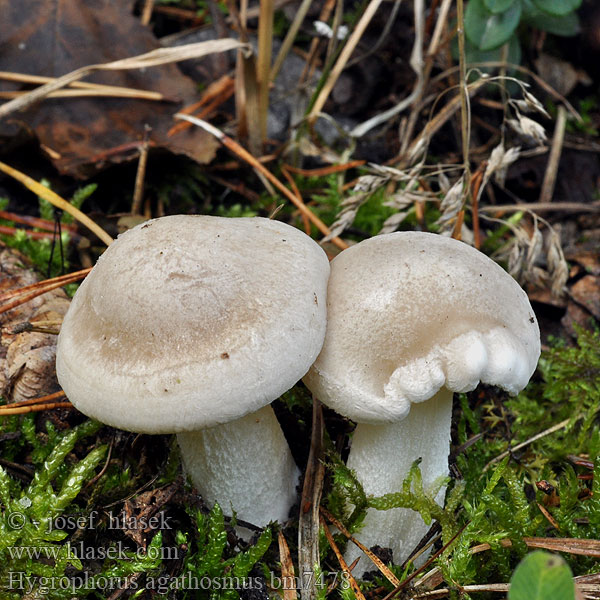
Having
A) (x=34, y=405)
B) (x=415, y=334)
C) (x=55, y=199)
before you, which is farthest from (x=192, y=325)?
(x=55, y=199)

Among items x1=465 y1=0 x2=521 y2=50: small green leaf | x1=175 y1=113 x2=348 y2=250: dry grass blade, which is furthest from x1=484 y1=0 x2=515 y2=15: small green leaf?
x1=175 y1=113 x2=348 y2=250: dry grass blade

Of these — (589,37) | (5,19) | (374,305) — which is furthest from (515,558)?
(5,19)

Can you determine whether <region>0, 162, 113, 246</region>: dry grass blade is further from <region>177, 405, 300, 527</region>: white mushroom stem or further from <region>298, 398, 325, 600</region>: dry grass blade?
<region>298, 398, 325, 600</region>: dry grass blade

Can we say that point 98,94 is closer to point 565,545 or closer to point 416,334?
point 416,334

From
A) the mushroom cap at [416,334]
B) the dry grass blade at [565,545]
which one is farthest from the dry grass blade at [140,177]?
the dry grass blade at [565,545]

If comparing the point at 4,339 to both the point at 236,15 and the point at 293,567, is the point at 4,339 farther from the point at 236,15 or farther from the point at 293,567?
the point at 236,15
